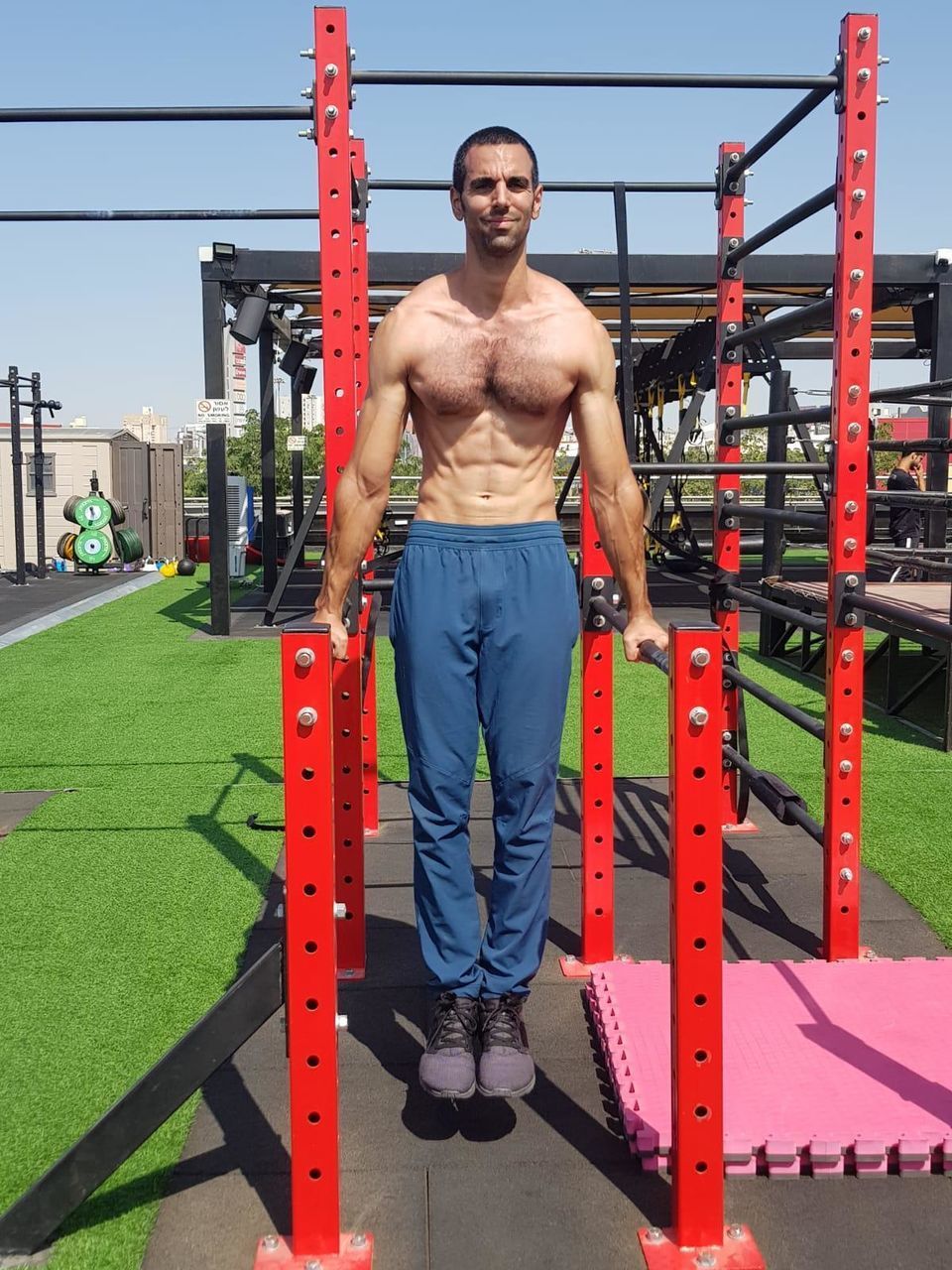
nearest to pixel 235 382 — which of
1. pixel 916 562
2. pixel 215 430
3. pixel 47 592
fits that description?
pixel 215 430

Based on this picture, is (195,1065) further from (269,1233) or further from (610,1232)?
(610,1232)

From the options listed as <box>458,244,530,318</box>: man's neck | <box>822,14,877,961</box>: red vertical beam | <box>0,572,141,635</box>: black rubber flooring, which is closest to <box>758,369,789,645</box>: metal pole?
<box>822,14,877,961</box>: red vertical beam

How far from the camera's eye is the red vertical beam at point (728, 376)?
3113mm

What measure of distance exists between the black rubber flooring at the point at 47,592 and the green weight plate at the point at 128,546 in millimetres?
240

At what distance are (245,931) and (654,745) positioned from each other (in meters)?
2.54

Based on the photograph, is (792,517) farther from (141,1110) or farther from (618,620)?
(141,1110)

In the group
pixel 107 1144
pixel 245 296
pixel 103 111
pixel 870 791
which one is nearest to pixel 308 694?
pixel 107 1144

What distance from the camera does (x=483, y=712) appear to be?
6.73 ft

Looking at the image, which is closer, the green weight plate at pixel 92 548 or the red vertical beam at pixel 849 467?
the red vertical beam at pixel 849 467

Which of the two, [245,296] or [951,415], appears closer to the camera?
[951,415]

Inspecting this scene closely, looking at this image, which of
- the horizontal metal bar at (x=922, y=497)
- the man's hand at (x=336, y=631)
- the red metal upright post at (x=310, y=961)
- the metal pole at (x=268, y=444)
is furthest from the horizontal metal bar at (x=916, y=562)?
the metal pole at (x=268, y=444)

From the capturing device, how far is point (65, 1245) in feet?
5.48

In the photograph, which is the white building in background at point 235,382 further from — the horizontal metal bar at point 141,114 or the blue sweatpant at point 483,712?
the blue sweatpant at point 483,712

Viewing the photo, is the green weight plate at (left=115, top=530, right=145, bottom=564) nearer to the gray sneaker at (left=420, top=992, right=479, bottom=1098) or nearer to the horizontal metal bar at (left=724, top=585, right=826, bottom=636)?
the horizontal metal bar at (left=724, top=585, right=826, bottom=636)
